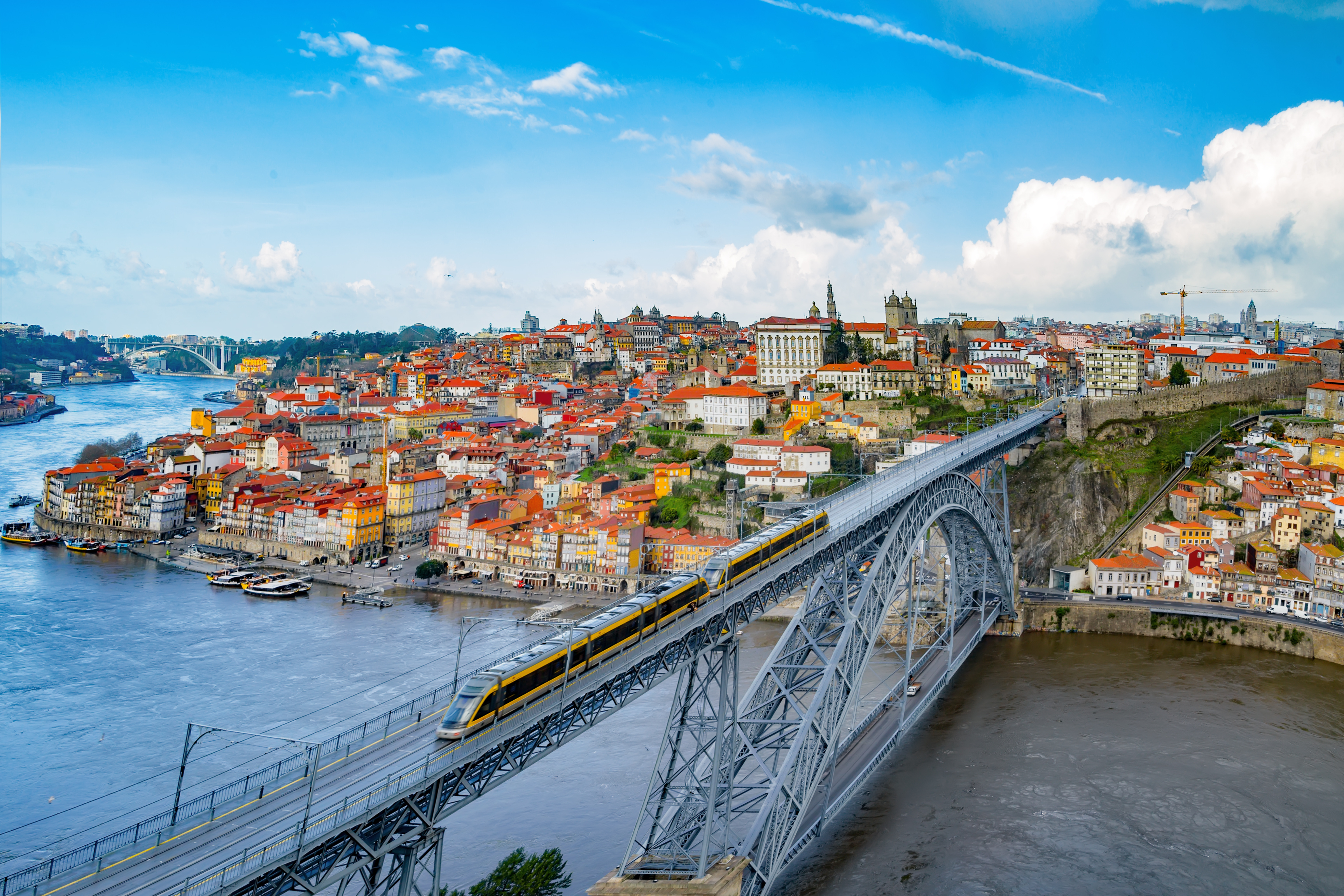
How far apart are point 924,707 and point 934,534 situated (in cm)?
1315

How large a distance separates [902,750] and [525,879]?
9.89 m

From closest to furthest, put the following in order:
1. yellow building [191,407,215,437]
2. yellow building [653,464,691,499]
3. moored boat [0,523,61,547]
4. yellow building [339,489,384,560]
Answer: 1. yellow building [339,489,384,560]
2. moored boat [0,523,61,547]
3. yellow building [653,464,691,499]
4. yellow building [191,407,215,437]

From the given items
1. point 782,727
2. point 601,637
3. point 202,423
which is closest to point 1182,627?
point 782,727

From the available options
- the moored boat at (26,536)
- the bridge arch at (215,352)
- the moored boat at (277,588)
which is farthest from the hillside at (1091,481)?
the bridge arch at (215,352)

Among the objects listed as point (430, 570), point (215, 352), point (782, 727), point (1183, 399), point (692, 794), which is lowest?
point (430, 570)

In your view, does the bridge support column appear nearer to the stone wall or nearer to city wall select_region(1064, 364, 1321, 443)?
the stone wall

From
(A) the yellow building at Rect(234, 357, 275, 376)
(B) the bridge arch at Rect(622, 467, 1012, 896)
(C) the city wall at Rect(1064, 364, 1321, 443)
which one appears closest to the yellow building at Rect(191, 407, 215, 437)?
(A) the yellow building at Rect(234, 357, 275, 376)

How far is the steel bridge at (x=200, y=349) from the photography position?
502ft

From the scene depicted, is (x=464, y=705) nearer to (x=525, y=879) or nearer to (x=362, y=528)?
(x=525, y=879)

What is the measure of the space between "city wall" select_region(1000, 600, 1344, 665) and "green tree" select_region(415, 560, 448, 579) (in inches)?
812

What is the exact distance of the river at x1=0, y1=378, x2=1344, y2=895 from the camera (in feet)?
48.8

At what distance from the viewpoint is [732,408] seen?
4819 cm

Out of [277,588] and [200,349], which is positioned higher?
[200,349]

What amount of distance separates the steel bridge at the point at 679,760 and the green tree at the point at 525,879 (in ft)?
2.74
